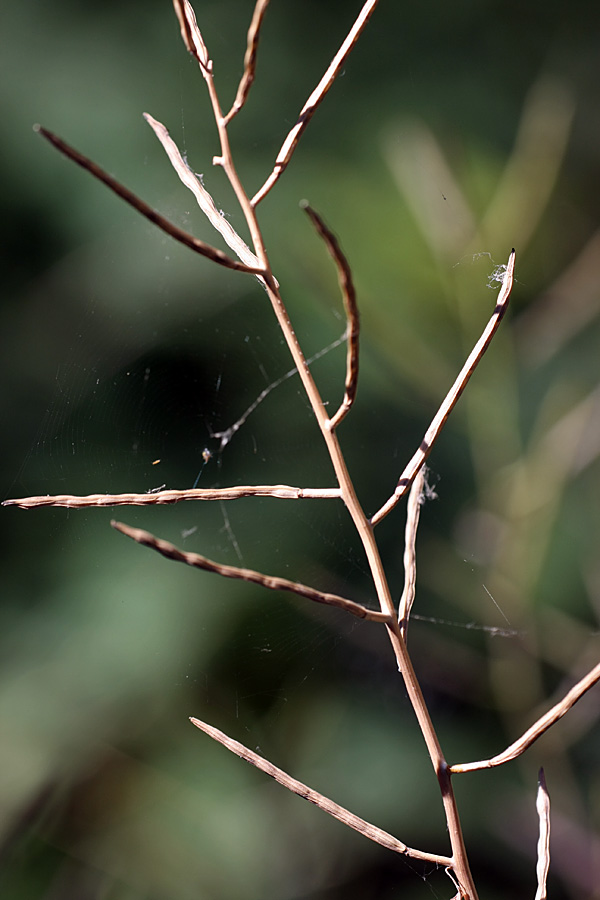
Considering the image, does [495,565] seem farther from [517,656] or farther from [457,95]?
[457,95]

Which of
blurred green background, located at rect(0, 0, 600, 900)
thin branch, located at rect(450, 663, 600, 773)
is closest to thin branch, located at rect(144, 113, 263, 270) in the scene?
thin branch, located at rect(450, 663, 600, 773)

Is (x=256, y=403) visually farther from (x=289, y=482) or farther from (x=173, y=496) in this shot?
(x=173, y=496)

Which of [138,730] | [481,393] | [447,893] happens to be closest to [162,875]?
[138,730]

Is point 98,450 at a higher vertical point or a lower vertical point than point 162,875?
higher

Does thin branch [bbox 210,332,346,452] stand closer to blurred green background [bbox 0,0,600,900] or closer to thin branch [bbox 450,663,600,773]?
blurred green background [bbox 0,0,600,900]

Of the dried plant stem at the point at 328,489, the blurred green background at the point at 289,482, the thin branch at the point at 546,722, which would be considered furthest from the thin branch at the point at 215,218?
the blurred green background at the point at 289,482
